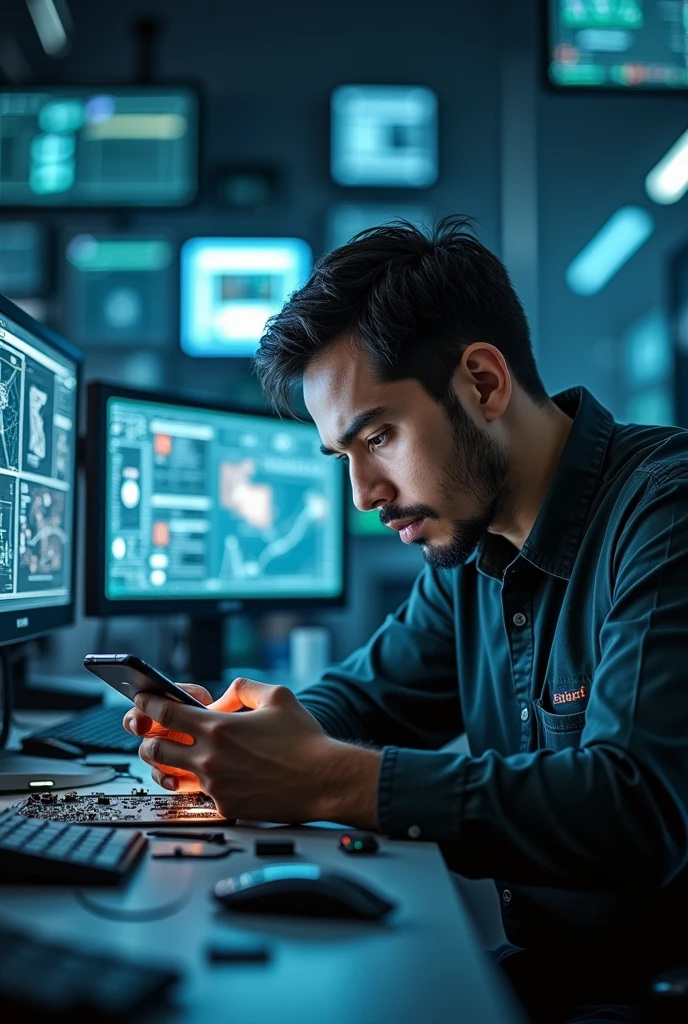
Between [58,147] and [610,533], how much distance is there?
2028 mm

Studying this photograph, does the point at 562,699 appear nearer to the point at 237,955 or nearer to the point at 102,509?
the point at 237,955

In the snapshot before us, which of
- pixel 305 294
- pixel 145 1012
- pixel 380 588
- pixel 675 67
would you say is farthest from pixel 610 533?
pixel 675 67

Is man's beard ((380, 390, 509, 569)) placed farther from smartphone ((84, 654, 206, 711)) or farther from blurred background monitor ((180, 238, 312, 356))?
blurred background monitor ((180, 238, 312, 356))

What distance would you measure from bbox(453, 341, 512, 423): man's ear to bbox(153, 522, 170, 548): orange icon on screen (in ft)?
2.14

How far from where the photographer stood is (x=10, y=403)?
3.55 ft

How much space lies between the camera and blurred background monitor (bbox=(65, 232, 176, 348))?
2445mm

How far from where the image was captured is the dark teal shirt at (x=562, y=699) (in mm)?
702

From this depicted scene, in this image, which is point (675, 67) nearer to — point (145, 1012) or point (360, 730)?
point (360, 730)

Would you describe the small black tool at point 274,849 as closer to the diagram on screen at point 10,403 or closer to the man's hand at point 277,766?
the man's hand at point 277,766

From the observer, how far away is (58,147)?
7.85 ft

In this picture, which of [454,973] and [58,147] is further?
[58,147]

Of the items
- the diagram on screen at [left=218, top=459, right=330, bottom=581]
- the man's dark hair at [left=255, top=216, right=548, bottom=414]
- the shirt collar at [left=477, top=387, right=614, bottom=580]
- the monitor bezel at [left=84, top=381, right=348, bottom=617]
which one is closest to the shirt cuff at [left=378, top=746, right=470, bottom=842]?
the shirt collar at [left=477, top=387, right=614, bottom=580]

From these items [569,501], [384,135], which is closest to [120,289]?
[384,135]

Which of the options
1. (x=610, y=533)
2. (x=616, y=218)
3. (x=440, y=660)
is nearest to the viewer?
(x=610, y=533)
